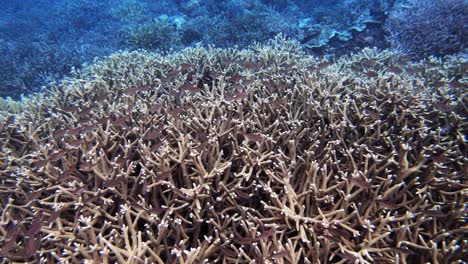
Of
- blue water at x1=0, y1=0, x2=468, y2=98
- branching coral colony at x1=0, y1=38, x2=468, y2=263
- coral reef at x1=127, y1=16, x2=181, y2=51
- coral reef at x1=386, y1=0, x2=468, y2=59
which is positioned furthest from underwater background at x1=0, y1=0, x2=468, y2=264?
coral reef at x1=127, y1=16, x2=181, y2=51

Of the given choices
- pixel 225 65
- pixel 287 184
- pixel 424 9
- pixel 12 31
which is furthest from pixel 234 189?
pixel 12 31

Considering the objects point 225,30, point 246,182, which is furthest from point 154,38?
point 246,182

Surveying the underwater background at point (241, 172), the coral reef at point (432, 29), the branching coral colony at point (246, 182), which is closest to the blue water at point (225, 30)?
Answer: the coral reef at point (432, 29)

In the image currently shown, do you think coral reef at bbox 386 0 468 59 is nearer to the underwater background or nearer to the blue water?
the blue water

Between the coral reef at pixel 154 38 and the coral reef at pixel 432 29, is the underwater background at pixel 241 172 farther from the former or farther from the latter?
the coral reef at pixel 154 38

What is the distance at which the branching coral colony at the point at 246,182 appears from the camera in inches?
89.0

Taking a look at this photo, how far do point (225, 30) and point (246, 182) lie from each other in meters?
9.61

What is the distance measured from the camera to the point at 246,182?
276cm

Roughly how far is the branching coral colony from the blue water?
17.4ft

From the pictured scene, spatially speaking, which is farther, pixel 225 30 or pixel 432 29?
pixel 225 30

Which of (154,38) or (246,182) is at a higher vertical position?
(154,38)

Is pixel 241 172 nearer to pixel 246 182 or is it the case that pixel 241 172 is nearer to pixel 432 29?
pixel 246 182

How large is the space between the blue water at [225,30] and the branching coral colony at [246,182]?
5303 millimetres

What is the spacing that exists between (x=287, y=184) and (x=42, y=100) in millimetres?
4346
